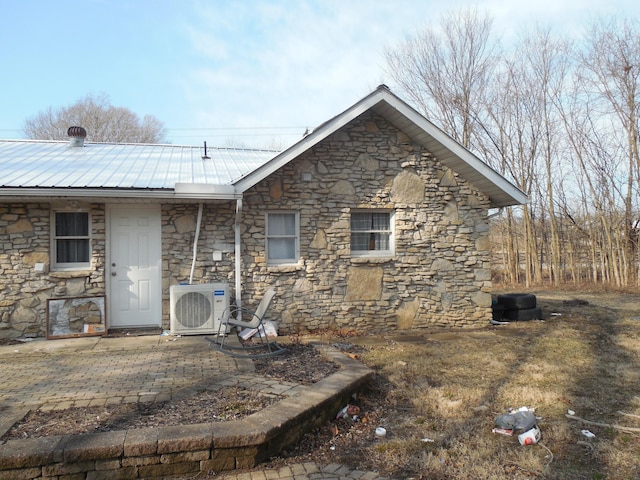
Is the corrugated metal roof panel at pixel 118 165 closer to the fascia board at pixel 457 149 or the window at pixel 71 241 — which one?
the window at pixel 71 241

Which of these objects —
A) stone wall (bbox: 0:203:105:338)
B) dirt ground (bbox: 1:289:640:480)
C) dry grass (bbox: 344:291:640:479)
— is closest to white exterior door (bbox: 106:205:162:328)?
stone wall (bbox: 0:203:105:338)

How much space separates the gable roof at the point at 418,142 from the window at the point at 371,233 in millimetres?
1657

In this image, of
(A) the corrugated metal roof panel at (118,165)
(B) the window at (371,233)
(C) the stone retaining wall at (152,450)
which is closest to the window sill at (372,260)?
(B) the window at (371,233)

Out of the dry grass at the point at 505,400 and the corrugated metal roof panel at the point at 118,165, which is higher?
the corrugated metal roof panel at the point at 118,165

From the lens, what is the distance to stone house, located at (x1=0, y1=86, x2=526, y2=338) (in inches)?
306

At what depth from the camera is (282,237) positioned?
8.75m

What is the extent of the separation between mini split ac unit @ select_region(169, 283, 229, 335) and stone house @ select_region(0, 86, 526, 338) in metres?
0.51

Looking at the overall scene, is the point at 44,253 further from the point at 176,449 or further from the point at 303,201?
the point at 176,449

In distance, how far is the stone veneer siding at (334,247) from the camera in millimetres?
7801

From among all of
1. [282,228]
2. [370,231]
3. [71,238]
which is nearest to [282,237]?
[282,228]

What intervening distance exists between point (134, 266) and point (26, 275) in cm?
172

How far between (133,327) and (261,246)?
8.96 ft

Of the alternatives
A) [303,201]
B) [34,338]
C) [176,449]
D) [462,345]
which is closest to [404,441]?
[176,449]

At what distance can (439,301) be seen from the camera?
30.7 ft
